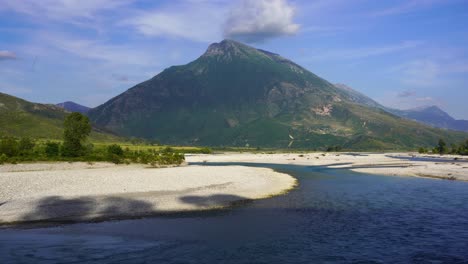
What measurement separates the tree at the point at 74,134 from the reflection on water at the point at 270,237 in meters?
→ 75.8

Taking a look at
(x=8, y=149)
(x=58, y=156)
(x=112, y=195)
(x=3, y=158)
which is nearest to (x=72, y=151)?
(x=58, y=156)

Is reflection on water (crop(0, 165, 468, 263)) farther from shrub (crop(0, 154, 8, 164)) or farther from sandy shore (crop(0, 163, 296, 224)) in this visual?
shrub (crop(0, 154, 8, 164))

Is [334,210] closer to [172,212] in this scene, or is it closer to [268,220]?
[268,220]

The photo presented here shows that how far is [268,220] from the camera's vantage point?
139 feet

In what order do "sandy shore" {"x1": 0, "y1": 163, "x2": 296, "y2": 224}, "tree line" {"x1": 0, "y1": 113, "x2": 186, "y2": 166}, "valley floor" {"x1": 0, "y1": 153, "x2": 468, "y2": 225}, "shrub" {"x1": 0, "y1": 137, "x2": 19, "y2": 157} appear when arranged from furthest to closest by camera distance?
"tree line" {"x1": 0, "y1": 113, "x2": 186, "y2": 166}
"shrub" {"x1": 0, "y1": 137, "x2": 19, "y2": 157}
"sandy shore" {"x1": 0, "y1": 163, "x2": 296, "y2": 224}
"valley floor" {"x1": 0, "y1": 153, "x2": 468, "y2": 225}

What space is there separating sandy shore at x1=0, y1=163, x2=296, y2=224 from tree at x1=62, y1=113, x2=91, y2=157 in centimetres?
4275

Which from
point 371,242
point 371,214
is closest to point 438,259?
point 371,242

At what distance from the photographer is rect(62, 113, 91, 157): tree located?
10900cm

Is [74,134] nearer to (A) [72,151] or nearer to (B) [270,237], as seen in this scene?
(A) [72,151]

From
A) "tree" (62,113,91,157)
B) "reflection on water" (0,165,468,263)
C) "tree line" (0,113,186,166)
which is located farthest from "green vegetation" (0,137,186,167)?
"reflection on water" (0,165,468,263)

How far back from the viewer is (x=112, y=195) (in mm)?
53031

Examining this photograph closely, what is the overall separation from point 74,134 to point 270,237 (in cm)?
9197

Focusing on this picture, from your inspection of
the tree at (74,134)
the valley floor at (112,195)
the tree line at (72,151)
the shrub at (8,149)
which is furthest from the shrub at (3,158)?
the valley floor at (112,195)

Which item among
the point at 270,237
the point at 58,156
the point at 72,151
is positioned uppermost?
the point at 72,151
